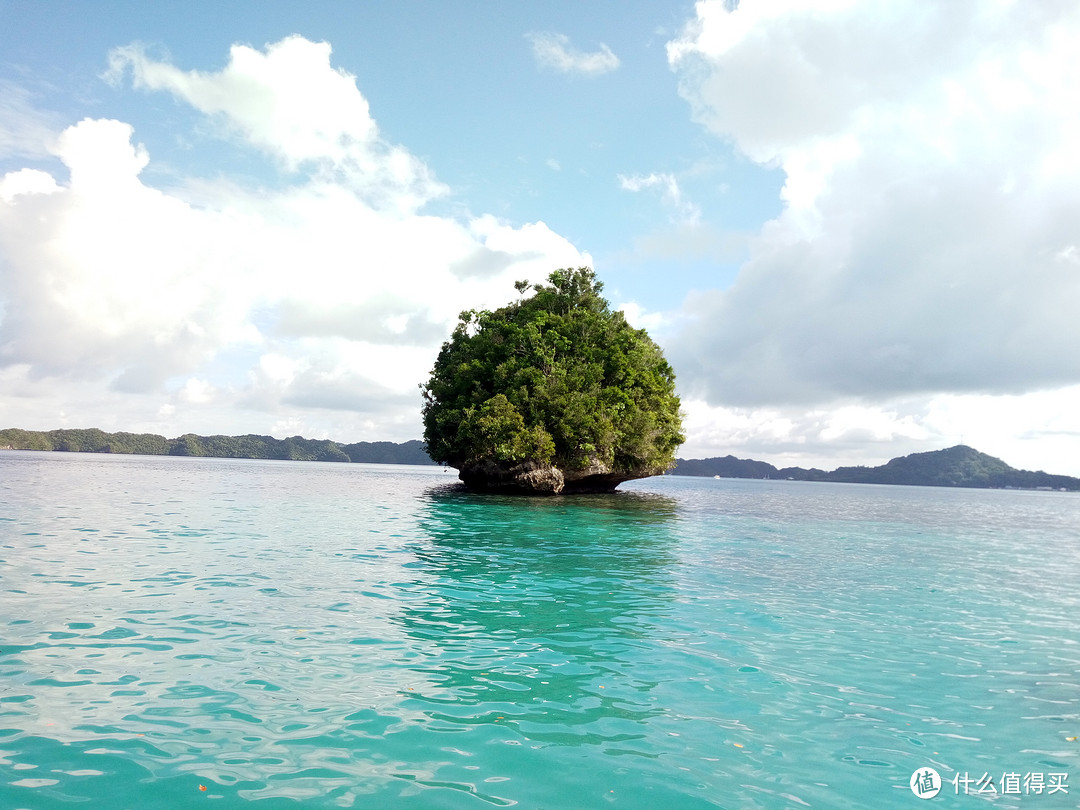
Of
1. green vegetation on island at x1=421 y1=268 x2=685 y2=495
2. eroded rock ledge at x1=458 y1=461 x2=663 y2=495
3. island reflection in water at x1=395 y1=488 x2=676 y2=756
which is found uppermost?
green vegetation on island at x1=421 y1=268 x2=685 y2=495

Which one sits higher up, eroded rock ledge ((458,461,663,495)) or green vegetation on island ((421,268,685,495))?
green vegetation on island ((421,268,685,495))

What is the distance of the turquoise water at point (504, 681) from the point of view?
4.83 m

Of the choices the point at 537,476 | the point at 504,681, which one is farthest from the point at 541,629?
the point at 537,476

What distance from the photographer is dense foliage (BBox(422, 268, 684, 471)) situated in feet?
140

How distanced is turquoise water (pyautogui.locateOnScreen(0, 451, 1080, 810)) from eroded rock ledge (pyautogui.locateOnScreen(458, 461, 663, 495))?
88.3 feet

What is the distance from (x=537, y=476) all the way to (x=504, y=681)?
36261 mm

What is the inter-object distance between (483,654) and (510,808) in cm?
359

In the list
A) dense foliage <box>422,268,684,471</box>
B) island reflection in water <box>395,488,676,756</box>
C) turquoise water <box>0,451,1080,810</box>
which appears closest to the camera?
turquoise water <box>0,451,1080,810</box>

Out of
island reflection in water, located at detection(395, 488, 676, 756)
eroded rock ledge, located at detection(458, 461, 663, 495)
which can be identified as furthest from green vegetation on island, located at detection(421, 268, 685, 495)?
island reflection in water, located at detection(395, 488, 676, 756)

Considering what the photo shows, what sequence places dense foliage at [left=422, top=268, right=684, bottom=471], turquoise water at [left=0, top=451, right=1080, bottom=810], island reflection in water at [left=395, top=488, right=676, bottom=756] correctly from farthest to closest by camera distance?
1. dense foliage at [left=422, top=268, right=684, bottom=471]
2. island reflection in water at [left=395, top=488, right=676, bottom=756]
3. turquoise water at [left=0, top=451, right=1080, bottom=810]

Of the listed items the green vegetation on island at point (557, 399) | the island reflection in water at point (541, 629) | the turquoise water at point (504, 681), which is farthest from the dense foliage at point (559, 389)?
the turquoise water at point (504, 681)

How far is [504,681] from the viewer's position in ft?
22.8

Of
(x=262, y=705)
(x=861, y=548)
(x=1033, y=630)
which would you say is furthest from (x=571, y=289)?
(x=262, y=705)

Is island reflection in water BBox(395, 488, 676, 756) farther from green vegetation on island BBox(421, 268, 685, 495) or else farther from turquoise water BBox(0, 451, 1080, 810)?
green vegetation on island BBox(421, 268, 685, 495)
